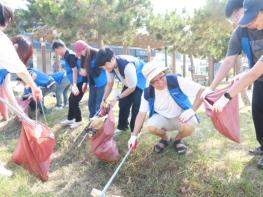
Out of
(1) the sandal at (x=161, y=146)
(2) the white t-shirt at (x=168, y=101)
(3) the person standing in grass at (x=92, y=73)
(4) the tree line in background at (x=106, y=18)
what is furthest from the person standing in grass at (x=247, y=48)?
(4) the tree line in background at (x=106, y=18)

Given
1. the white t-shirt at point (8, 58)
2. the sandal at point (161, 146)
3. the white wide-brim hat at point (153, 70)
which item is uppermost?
the white t-shirt at point (8, 58)

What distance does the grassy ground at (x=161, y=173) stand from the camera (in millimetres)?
3604

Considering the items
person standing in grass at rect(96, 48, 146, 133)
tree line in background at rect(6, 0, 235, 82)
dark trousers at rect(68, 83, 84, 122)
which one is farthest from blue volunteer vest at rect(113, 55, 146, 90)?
tree line in background at rect(6, 0, 235, 82)

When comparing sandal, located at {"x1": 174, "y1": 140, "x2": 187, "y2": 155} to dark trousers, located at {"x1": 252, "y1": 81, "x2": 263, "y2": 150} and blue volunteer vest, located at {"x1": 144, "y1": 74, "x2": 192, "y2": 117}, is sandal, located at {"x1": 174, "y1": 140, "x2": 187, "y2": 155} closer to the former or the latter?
blue volunteer vest, located at {"x1": 144, "y1": 74, "x2": 192, "y2": 117}

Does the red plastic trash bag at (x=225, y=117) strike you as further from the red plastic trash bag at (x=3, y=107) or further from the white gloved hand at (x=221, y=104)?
the red plastic trash bag at (x=3, y=107)

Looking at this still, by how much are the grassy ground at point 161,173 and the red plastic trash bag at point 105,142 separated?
0.21 m

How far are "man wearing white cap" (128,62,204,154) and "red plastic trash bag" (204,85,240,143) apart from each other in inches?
10.8

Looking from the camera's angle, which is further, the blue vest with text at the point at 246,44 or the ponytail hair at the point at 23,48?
the ponytail hair at the point at 23,48

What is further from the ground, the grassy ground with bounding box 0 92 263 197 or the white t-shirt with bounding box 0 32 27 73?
the white t-shirt with bounding box 0 32 27 73

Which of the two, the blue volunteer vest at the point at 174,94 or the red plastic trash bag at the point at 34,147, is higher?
the blue volunteer vest at the point at 174,94

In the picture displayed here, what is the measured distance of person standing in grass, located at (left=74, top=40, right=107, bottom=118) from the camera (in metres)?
5.24

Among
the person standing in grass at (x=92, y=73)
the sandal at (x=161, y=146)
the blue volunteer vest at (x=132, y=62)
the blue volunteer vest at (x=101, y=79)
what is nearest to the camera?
the sandal at (x=161, y=146)

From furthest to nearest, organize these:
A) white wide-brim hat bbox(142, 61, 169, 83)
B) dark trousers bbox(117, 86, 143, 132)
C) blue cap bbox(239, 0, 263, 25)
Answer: dark trousers bbox(117, 86, 143, 132) → white wide-brim hat bbox(142, 61, 169, 83) → blue cap bbox(239, 0, 263, 25)

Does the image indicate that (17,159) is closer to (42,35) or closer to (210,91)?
(210,91)
